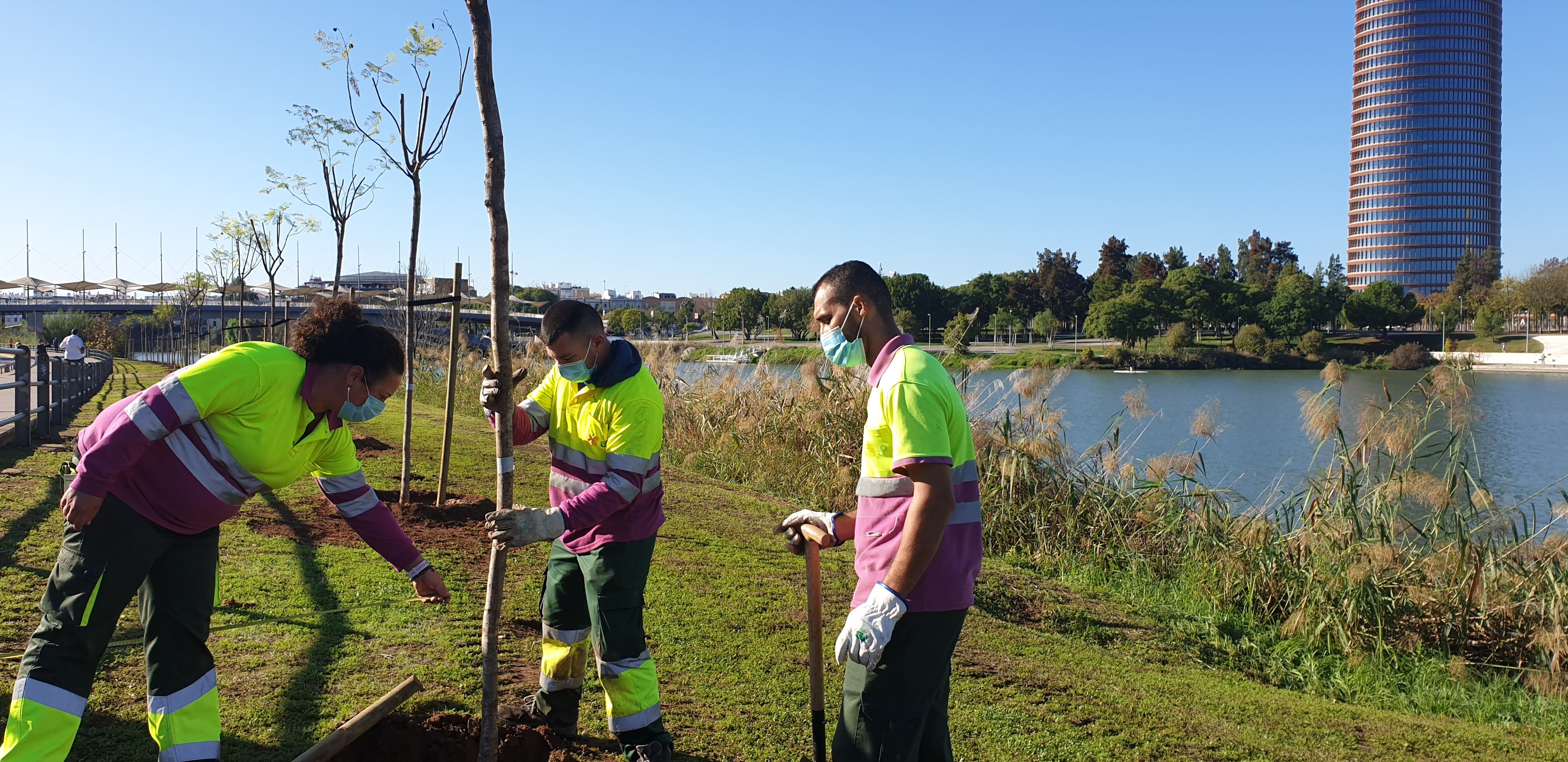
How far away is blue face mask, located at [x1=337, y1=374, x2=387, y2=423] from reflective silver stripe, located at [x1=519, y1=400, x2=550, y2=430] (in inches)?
27.3

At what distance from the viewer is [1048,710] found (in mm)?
4852

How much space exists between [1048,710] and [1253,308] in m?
86.0

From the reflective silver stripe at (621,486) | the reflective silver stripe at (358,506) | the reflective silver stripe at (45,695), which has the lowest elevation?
the reflective silver stripe at (45,695)

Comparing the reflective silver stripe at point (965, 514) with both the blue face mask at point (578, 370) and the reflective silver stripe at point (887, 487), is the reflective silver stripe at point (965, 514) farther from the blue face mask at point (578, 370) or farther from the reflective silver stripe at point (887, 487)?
the blue face mask at point (578, 370)

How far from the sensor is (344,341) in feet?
10.5

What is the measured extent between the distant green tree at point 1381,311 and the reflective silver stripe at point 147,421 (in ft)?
328

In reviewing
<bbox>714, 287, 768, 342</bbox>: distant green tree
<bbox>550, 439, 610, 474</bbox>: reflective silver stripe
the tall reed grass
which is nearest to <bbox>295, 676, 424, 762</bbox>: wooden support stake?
<bbox>550, 439, 610, 474</bbox>: reflective silver stripe

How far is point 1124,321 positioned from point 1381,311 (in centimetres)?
3056

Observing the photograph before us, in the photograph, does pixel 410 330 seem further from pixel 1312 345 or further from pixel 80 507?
pixel 1312 345

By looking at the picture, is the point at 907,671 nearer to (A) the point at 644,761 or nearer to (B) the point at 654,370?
(A) the point at 644,761

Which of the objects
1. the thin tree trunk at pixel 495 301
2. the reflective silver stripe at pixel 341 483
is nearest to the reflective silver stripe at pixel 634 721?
the thin tree trunk at pixel 495 301

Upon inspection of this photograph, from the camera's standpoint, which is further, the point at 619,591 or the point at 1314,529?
the point at 1314,529

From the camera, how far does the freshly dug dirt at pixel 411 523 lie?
7160 millimetres

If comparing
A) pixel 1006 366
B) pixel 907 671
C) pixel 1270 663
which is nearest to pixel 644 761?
pixel 907 671
